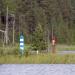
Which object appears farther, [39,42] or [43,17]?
[43,17]

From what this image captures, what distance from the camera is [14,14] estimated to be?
49750mm

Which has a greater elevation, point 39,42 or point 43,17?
point 43,17

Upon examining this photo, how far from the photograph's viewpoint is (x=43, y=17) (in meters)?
50.8

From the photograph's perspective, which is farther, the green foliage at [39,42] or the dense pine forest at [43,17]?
the dense pine forest at [43,17]

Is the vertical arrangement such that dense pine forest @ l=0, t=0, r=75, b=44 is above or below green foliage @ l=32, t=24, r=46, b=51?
above

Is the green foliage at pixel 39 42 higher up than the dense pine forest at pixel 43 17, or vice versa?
the dense pine forest at pixel 43 17

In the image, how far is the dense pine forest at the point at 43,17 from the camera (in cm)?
4809

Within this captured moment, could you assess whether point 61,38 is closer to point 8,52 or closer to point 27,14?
point 27,14

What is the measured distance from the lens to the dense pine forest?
48094mm

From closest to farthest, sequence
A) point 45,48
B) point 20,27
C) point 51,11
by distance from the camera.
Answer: point 45,48
point 20,27
point 51,11

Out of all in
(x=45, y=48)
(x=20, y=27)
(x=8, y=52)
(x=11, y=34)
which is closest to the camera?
(x=8, y=52)

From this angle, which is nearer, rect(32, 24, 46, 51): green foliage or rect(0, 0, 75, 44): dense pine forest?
rect(32, 24, 46, 51): green foliage

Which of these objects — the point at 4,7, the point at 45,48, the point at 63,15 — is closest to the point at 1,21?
the point at 4,7

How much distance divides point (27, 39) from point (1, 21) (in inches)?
259
